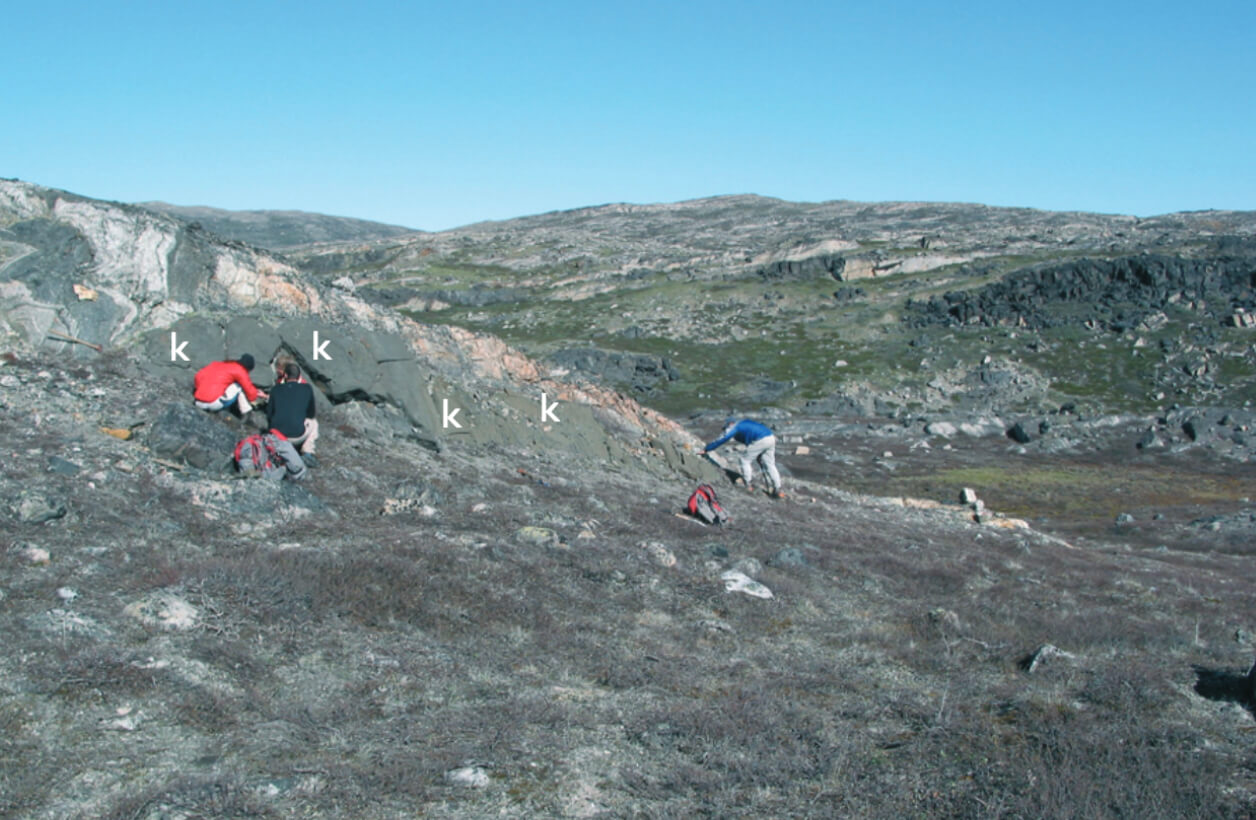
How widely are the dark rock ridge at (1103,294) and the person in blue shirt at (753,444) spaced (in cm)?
5090

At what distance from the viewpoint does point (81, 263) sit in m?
14.1

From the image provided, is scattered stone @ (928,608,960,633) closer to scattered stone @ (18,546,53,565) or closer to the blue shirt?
the blue shirt

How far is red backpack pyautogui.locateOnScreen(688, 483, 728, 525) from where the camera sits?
13.5 meters

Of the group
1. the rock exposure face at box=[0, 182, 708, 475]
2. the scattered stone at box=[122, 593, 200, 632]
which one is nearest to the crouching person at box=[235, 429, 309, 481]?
the scattered stone at box=[122, 593, 200, 632]

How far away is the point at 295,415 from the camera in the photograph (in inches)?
433

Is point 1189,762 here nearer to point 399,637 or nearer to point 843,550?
point 399,637

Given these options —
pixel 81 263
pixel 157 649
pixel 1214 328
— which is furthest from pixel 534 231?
pixel 157 649

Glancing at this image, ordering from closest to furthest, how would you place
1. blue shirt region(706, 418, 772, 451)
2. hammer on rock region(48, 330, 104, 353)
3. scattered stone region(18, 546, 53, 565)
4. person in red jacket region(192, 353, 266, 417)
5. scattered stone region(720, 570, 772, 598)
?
scattered stone region(18, 546, 53, 565) < scattered stone region(720, 570, 772, 598) < person in red jacket region(192, 353, 266, 417) < hammer on rock region(48, 330, 104, 353) < blue shirt region(706, 418, 772, 451)

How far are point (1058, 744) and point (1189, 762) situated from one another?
0.76m

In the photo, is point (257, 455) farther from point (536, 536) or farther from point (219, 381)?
point (536, 536)

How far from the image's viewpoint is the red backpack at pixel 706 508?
13477 millimetres

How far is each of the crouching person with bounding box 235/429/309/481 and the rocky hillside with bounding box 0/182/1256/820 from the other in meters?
0.32

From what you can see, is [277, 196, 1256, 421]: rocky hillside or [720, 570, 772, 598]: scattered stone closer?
[720, 570, 772, 598]: scattered stone

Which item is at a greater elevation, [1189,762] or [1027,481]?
[1189,762]
